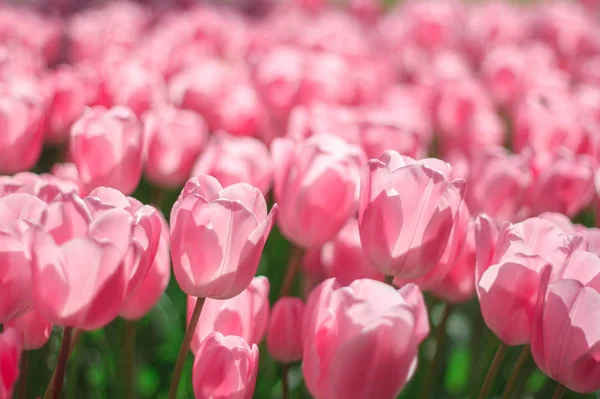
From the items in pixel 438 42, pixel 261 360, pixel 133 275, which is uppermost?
pixel 133 275

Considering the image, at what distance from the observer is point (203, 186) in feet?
1.93

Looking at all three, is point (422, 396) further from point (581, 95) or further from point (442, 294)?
point (581, 95)

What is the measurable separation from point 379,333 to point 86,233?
0.23 meters

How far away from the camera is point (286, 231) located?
0.73 meters

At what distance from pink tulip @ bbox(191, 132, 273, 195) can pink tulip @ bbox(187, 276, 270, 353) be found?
0.21 m

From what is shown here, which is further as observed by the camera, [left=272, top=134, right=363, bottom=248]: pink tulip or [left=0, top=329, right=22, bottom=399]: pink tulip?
[left=272, top=134, right=363, bottom=248]: pink tulip

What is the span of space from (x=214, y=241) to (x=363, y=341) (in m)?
0.16

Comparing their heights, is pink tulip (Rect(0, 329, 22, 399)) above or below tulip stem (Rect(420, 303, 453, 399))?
above

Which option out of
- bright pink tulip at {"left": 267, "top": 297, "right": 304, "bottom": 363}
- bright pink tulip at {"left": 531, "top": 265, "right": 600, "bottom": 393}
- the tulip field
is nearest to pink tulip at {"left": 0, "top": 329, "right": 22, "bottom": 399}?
the tulip field

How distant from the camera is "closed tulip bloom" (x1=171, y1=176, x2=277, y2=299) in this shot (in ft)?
1.80

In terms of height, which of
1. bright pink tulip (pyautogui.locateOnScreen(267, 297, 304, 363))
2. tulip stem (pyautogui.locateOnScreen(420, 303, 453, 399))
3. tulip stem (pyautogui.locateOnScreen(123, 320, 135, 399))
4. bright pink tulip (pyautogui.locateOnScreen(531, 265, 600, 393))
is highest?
bright pink tulip (pyautogui.locateOnScreen(531, 265, 600, 393))

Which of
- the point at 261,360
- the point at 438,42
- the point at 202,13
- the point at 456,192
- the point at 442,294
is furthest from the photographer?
the point at 438,42

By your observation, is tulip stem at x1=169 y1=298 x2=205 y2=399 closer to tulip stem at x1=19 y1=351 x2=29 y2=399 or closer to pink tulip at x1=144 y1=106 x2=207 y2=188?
tulip stem at x1=19 y1=351 x2=29 y2=399

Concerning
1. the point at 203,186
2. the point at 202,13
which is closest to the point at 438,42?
the point at 202,13
